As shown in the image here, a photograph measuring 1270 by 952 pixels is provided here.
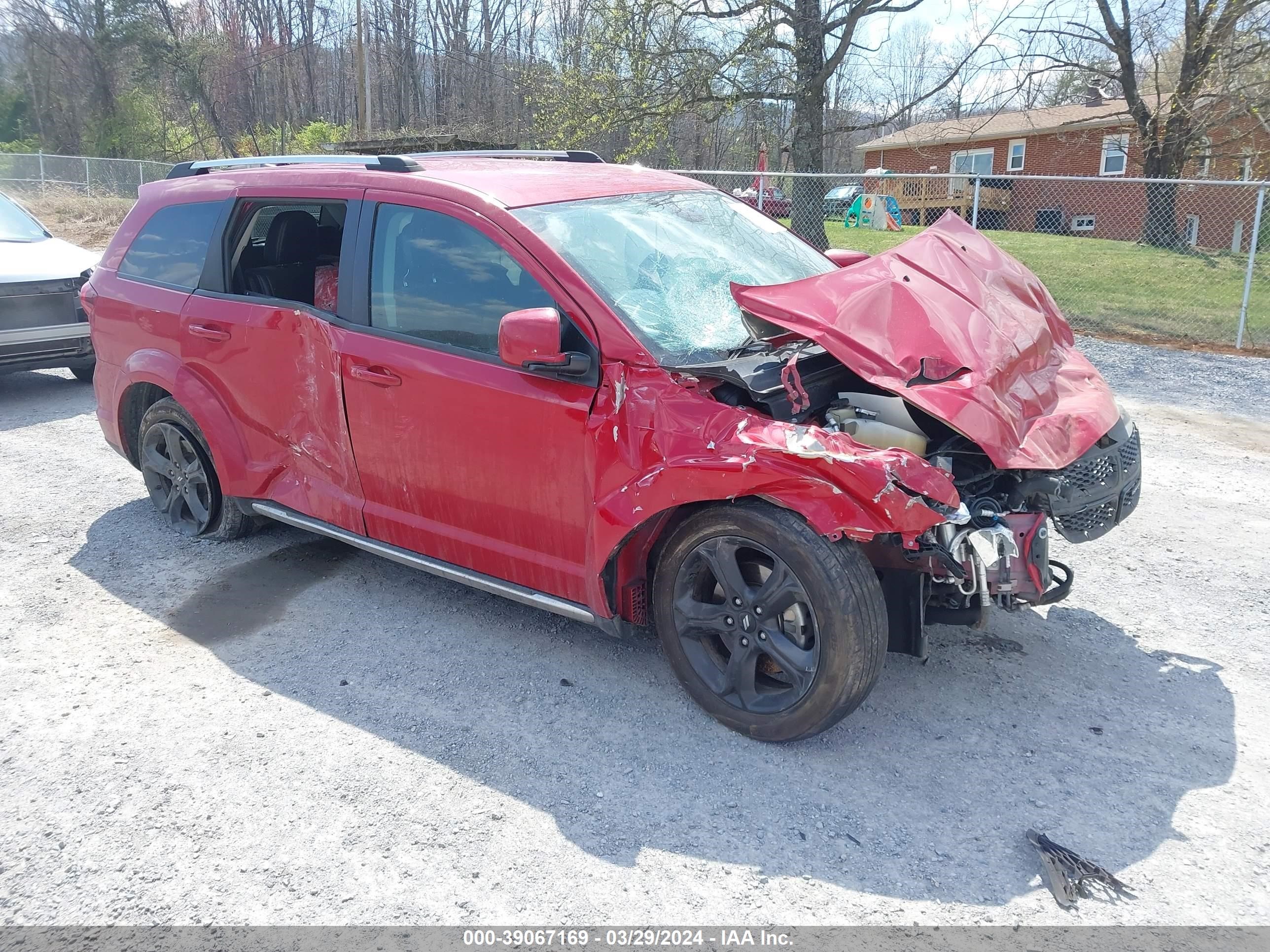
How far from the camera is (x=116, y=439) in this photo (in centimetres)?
549

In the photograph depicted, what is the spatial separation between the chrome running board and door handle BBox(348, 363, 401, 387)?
28.9 inches

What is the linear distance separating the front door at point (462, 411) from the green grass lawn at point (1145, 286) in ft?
25.6

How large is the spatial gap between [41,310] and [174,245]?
13.4ft

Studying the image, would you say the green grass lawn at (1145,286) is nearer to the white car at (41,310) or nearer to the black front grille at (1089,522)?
the black front grille at (1089,522)

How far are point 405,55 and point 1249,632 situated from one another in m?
43.4

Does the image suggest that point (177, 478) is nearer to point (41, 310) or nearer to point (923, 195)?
point (41, 310)

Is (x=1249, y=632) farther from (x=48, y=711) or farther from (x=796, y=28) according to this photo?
(x=796, y=28)

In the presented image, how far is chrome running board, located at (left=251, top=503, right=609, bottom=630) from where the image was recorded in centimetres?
365

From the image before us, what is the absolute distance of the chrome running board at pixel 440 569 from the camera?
3654mm

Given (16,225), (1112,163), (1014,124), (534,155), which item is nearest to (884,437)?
(534,155)

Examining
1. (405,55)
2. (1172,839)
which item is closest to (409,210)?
(1172,839)

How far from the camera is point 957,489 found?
3189mm

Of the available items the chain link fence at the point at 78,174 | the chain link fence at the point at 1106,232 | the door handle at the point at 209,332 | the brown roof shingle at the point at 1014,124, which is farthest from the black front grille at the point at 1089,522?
the chain link fence at the point at 78,174

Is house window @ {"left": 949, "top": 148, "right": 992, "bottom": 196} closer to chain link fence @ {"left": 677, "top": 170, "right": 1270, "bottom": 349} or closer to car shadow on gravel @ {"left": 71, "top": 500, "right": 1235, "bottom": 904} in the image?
chain link fence @ {"left": 677, "top": 170, "right": 1270, "bottom": 349}
